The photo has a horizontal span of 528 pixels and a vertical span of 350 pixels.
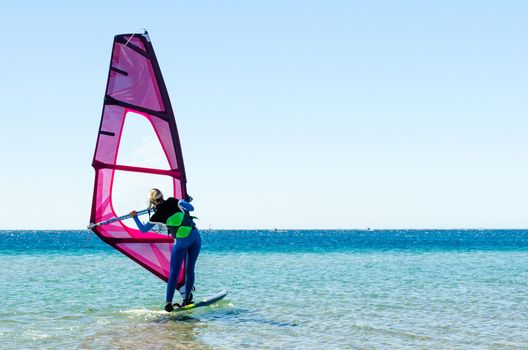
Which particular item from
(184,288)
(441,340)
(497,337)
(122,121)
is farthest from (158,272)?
(497,337)

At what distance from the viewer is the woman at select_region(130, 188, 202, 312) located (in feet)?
33.2

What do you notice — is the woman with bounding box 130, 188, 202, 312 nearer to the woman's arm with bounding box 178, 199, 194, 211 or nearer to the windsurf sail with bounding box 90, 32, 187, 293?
the woman's arm with bounding box 178, 199, 194, 211

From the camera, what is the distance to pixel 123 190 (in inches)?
412

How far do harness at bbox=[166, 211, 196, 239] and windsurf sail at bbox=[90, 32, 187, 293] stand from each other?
0.52 m

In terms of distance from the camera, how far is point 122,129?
34.5 feet

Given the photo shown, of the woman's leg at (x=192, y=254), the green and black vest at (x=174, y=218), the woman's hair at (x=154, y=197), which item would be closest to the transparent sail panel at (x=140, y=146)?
the woman's hair at (x=154, y=197)

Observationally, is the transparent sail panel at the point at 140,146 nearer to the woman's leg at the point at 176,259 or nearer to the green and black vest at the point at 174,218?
the green and black vest at the point at 174,218

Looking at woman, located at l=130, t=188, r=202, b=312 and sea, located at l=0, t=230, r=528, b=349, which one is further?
woman, located at l=130, t=188, r=202, b=312

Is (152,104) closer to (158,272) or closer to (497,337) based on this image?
(158,272)

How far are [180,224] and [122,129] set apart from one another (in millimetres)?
1777

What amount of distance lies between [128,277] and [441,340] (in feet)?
48.0

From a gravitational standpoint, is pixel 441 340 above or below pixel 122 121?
below

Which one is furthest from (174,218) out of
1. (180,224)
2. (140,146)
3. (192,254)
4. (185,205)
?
(140,146)

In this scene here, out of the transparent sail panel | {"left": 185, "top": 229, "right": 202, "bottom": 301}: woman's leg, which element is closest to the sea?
{"left": 185, "top": 229, "right": 202, "bottom": 301}: woman's leg
